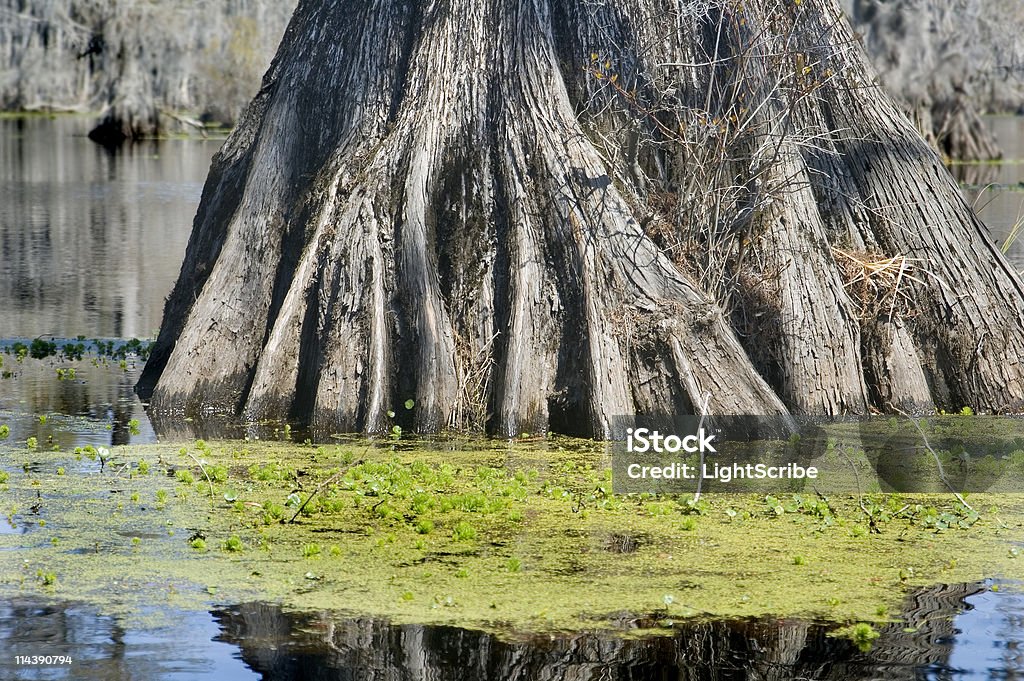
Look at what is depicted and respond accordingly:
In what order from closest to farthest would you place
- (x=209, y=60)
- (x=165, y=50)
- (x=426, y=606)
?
(x=426, y=606), (x=165, y=50), (x=209, y=60)

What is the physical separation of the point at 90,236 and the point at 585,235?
48.5 ft

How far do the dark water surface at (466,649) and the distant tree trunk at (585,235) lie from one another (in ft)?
11.9

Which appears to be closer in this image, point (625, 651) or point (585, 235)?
point (625, 651)

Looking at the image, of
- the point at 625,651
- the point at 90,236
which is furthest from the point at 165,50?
the point at 625,651

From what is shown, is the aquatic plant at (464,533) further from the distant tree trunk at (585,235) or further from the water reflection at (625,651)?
the distant tree trunk at (585,235)

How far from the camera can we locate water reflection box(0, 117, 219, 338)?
15203mm

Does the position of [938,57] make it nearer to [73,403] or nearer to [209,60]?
[209,60]

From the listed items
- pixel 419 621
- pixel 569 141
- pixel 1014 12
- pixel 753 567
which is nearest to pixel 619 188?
pixel 569 141

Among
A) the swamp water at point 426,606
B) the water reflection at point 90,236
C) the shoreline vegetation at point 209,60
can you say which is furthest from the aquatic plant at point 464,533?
the shoreline vegetation at point 209,60

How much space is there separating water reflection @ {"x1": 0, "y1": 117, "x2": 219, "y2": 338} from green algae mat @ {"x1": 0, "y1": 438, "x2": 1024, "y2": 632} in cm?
600

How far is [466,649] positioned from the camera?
5.80 meters

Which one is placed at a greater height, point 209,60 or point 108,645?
point 209,60

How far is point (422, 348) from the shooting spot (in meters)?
9.80

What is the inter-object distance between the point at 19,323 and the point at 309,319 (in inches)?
216
